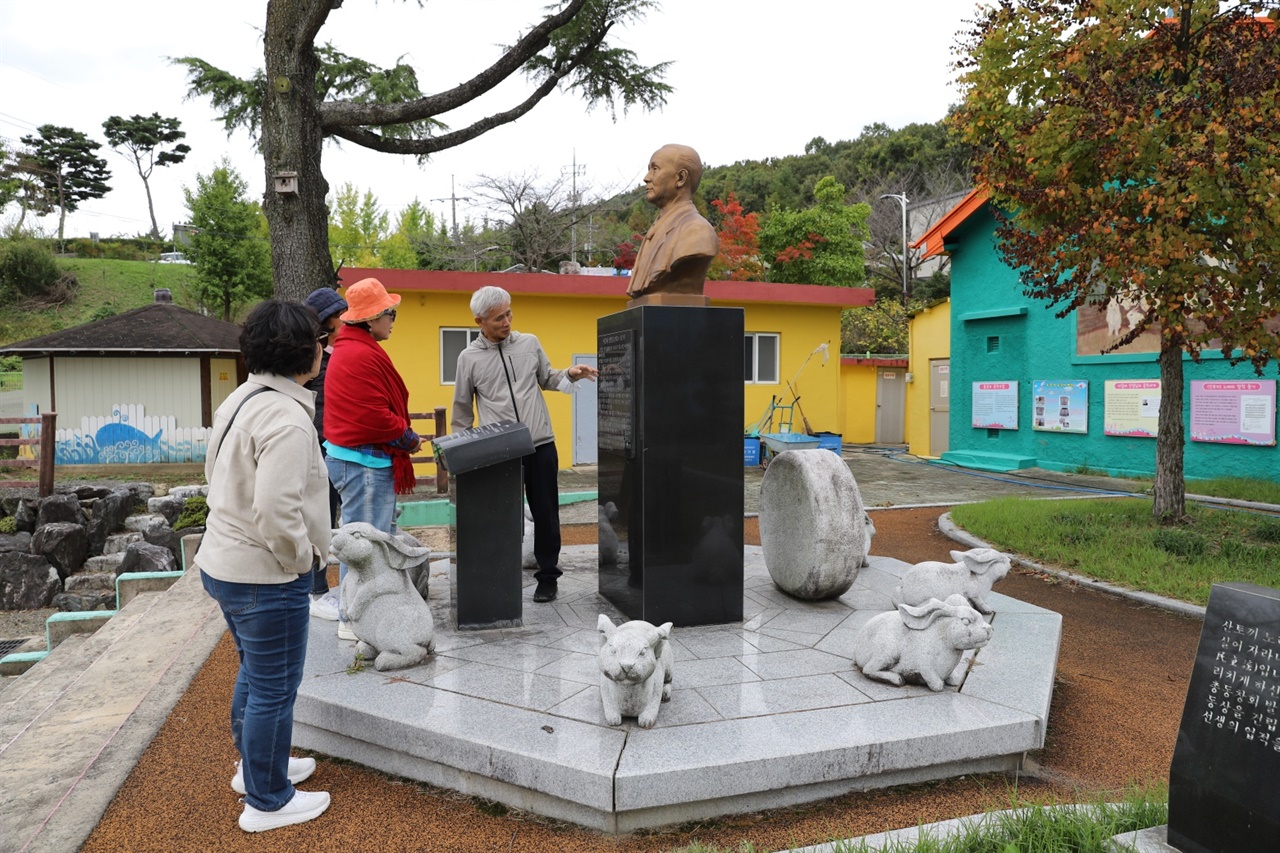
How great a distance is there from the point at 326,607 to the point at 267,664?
219 centimetres

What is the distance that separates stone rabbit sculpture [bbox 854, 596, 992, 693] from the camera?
3541 mm

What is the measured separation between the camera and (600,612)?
4.87 m

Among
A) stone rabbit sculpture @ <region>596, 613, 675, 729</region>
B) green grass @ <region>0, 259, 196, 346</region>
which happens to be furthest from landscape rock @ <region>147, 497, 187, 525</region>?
green grass @ <region>0, 259, 196, 346</region>

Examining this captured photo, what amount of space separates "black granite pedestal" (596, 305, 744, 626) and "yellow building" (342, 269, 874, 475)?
956cm

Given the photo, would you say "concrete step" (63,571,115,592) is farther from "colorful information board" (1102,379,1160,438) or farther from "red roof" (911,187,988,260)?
"colorful information board" (1102,379,1160,438)

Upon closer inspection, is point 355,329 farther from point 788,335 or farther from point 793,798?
point 788,335

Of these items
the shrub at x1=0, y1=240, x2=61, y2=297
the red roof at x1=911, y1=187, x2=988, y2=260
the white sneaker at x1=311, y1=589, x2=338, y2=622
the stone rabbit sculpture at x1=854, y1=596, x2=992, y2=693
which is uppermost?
the shrub at x1=0, y1=240, x2=61, y2=297

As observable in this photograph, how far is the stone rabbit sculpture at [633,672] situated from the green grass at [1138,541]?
473 cm

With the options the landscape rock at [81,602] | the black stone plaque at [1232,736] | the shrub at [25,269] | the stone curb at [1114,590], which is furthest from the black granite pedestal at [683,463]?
the shrub at [25,269]

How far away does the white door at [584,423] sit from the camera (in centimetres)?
1580

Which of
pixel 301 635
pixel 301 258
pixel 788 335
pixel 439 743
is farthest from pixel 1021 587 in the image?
pixel 788 335

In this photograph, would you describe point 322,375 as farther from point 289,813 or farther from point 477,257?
point 477,257

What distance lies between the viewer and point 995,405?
15641 mm

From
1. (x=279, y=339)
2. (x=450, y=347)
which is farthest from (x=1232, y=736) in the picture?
(x=450, y=347)
